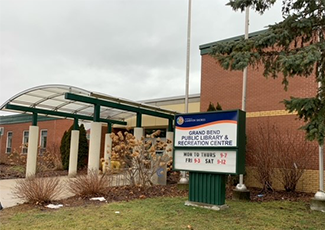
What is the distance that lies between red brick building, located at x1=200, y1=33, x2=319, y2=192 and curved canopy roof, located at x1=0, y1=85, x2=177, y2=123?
10.2 feet

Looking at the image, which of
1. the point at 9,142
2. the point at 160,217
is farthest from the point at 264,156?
the point at 9,142

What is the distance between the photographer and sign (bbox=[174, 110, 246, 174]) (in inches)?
310

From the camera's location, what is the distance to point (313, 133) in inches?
234

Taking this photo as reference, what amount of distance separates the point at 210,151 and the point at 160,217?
230 centimetres

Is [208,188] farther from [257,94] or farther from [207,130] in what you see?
→ [257,94]

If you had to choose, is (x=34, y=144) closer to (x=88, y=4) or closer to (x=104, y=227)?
(x=88, y=4)

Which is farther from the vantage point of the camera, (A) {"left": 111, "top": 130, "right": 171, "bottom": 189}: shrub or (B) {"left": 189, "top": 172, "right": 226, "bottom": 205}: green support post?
(A) {"left": 111, "top": 130, "right": 171, "bottom": 189}: shrub

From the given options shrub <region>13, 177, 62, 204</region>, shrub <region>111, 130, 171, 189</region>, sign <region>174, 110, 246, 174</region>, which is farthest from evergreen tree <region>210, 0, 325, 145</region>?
shrub <region>13, 177, 62, 204</region>

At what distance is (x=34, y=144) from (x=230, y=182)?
939cm

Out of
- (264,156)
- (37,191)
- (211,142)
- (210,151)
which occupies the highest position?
(211,142)

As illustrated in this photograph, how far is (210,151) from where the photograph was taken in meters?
8.28

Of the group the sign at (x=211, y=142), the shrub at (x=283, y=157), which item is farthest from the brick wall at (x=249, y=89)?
the sign at (x=211, y=142)

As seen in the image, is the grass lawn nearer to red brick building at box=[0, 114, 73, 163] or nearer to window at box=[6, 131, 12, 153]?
red brick building at box=[0, 114, 73, 163]

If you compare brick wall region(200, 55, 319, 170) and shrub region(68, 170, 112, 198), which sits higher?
brick wall region(200, 55, 319, 170)
